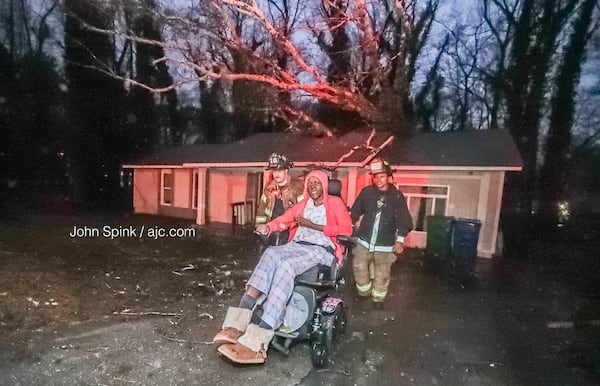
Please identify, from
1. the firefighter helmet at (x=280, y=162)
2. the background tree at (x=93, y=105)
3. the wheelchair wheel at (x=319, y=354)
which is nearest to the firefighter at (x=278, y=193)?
the firefighter helmet at (x=280, y=162)

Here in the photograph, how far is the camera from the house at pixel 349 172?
103cm

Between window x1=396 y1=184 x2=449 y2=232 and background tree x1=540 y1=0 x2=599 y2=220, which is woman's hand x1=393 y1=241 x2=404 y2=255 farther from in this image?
background tree x1=540 y1=0 x2=599 y2=220

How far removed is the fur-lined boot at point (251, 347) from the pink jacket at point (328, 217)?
0.33 m

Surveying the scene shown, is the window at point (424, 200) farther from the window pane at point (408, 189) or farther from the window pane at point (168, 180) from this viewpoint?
the window pane at point (168, 180)

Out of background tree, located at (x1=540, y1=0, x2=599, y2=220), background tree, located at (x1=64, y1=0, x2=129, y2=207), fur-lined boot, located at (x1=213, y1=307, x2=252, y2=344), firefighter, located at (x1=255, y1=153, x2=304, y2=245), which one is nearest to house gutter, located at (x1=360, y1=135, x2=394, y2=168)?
firefighter, located at (x1=255, y1=153, x2=304, y2=245)

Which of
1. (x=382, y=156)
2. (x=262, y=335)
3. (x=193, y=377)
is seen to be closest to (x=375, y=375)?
(x=262, y=335)

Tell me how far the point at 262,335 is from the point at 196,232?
43cm

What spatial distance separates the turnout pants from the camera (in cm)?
118

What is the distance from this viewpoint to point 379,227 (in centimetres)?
116

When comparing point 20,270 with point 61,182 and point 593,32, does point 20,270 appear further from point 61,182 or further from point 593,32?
point 593,32

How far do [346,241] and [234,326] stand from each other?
475 millimetres

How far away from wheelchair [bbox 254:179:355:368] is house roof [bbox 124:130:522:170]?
0.13m

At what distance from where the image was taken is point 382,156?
1.10 metres
